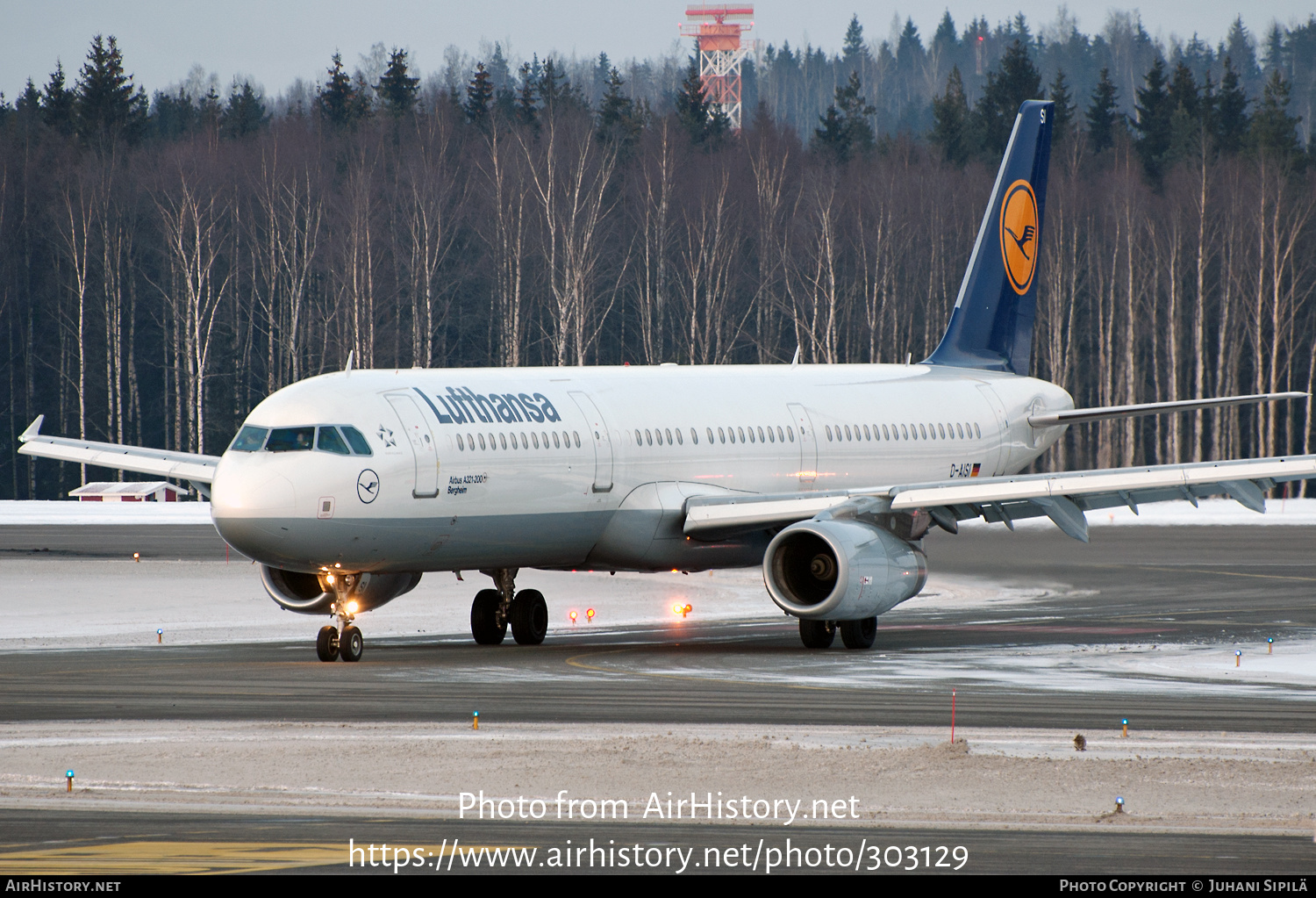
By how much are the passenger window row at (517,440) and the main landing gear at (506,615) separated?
2410 mm

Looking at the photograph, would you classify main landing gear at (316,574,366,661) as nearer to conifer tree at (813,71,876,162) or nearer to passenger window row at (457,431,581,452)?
passenger window row at (457,431,581,452)

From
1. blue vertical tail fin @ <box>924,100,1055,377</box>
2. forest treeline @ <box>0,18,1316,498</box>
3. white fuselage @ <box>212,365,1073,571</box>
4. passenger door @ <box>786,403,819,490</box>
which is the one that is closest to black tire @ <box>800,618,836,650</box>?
white fuselage @ <box>212,365,1073,571</box>

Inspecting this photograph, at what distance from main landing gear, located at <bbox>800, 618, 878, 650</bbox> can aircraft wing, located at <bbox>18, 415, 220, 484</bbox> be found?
9228 mm

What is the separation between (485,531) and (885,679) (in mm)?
6022

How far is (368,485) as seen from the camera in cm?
2267

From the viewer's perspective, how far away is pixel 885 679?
69.6ft

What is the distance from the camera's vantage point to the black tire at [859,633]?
25250 millimetres

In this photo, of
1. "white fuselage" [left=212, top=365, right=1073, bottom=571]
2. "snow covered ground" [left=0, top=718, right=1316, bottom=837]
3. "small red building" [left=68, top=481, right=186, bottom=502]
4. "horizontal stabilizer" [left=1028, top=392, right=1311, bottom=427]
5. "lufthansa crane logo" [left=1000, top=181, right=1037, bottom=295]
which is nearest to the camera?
"snow covered ground" [left=0, top=718, right=1316, bottom=837]

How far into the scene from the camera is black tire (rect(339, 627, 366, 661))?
23.4 meters

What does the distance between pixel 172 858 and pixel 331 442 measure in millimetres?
12219

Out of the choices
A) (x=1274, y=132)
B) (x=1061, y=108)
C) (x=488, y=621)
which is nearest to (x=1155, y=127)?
(x=1061, y=108)

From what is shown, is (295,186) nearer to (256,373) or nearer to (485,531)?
(256,373)

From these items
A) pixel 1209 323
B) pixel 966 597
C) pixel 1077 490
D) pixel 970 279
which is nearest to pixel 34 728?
pixel 1077 490

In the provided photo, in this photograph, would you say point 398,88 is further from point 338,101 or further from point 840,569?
point 840,569
